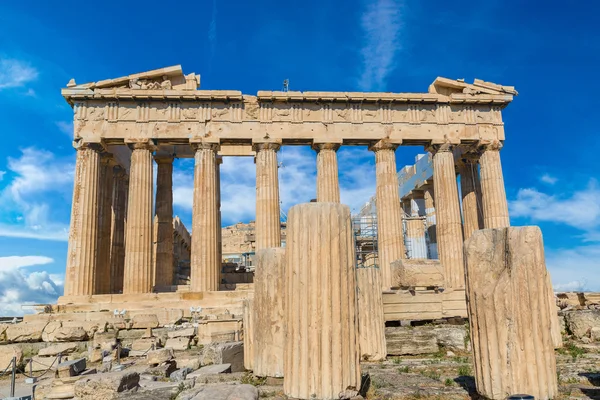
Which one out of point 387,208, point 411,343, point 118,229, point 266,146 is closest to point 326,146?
point 266,146

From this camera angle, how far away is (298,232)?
19.2 ft

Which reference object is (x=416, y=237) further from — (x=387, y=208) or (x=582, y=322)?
(x=582, y=322)

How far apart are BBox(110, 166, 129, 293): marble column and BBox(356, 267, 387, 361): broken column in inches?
690

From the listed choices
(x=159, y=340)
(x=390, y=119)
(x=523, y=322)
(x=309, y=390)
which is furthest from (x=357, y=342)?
(x=390, y=119)

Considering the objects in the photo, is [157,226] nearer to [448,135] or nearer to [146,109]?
[146,109]

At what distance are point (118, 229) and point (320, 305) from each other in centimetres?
2135

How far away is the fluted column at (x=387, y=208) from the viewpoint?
2197 centimetres

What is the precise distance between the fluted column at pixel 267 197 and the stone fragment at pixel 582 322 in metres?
12.3

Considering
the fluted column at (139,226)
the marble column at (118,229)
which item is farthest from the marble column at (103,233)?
the marble column at (118,229)

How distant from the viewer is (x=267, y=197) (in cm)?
2192

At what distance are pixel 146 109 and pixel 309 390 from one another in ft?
62.9

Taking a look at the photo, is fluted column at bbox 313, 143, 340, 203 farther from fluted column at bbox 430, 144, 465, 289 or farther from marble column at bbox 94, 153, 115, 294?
marble column at bbox 94, 153, 115, 294

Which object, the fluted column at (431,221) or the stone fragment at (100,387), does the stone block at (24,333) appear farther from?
the fluted column at (431,221)

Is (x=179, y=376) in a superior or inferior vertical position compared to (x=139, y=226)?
inferior
